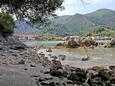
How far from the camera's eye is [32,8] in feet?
54.0

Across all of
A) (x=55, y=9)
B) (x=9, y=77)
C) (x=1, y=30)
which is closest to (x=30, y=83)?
(x=9, y=77)

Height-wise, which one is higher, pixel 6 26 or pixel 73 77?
pixel 6 26

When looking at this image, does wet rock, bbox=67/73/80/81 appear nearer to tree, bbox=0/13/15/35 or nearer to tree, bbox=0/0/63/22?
tree, bbox=0/0/63/22

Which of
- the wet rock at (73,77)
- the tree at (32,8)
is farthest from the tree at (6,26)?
the wet rock at (73,77)

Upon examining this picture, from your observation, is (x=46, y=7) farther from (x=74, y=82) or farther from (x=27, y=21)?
(x=74, y=82)

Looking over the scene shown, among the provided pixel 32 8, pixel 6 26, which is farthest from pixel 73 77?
pixel 6 26

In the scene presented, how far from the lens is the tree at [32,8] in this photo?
50.4 feet

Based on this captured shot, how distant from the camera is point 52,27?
18844 millimetres

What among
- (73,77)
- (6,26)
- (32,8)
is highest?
(32,8)

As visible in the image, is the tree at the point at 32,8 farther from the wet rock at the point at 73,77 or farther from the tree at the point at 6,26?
the tree at the point at 6,26

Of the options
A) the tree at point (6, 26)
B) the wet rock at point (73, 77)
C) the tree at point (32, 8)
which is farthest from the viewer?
the tree at point (6, 26)

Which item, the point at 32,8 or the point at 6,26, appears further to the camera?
the point at 6,26

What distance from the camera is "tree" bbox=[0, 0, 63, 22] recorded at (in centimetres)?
1536

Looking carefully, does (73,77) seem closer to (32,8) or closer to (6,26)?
(32,8)
